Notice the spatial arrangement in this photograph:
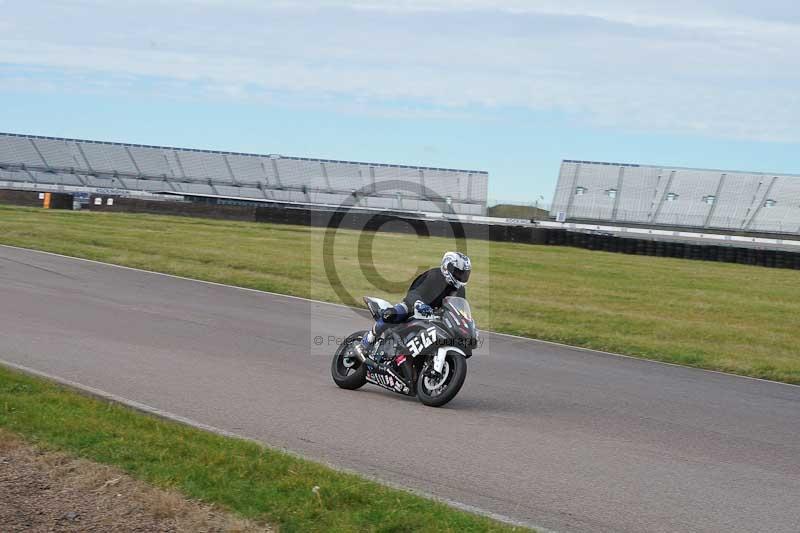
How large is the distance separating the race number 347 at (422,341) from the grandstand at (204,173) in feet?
177

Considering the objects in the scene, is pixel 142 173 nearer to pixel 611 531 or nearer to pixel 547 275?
pixel 547 275

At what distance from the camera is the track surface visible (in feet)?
21.6

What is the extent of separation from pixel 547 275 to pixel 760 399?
49.8 ft

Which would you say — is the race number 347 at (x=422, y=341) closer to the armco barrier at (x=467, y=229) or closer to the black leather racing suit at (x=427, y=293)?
the black leather racing suit at (x=427, y=293)

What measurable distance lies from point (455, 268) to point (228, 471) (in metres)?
3.94

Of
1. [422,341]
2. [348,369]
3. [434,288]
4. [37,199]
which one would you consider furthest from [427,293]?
[37,199]

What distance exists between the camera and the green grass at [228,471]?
18.1 ft

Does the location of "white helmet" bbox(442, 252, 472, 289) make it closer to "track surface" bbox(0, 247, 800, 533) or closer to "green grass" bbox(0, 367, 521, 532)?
"track surface" bbox(0, 247, 800, 533)

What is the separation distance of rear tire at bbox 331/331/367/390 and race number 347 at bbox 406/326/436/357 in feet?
2.66

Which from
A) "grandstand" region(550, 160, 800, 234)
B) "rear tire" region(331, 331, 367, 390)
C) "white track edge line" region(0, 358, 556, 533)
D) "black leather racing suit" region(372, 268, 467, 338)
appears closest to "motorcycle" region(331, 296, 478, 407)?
"rear tire" region(331, 331, 367, 390)

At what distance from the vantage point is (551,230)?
121 ft

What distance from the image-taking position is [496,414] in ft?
30.5

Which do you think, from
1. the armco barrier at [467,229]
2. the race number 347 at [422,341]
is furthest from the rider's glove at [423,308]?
the armco barrier at [467,229]

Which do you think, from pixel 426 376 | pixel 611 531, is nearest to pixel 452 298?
pixel 426 376
